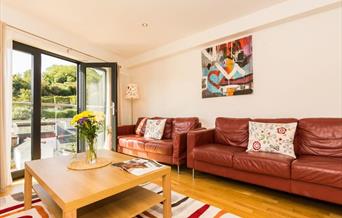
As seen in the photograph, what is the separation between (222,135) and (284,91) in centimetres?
102

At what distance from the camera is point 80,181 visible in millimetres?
1252

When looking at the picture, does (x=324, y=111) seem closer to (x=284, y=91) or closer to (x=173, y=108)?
(x=284, y=91)

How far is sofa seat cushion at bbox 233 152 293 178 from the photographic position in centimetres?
175

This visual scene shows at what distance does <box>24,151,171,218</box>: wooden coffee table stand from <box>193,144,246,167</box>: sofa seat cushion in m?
0.90

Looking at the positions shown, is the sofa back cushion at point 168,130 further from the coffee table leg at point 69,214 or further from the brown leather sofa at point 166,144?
the coffee table leg at point 69,214

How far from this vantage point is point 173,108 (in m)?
3.80

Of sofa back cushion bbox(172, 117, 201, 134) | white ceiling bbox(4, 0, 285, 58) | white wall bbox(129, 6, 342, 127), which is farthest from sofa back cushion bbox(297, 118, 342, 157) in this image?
white ceiling bbox(4, 0, 285, 58)

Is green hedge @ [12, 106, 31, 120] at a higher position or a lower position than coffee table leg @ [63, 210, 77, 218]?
higher

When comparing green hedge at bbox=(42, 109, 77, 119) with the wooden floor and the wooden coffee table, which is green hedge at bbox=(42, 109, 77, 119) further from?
the wooden coffee table

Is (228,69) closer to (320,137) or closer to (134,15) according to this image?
(320,137)

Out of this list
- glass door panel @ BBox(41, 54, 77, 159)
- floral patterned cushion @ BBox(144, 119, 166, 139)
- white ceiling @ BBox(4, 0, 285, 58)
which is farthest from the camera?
floral patterned cushion @ BBox(144, 119, 166, 139)

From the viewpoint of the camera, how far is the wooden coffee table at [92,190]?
3.47 feet

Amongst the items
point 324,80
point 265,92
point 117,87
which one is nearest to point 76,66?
point 117,87

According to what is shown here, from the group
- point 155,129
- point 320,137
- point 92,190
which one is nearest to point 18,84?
point 155,129
